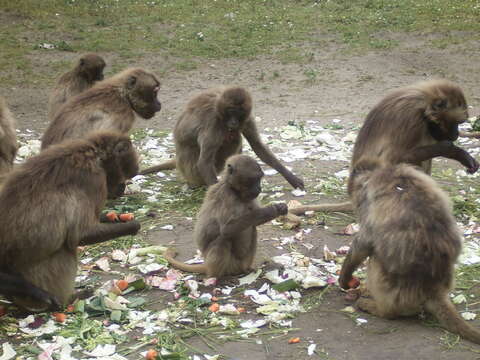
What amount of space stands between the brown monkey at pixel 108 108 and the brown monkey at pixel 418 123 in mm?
2974

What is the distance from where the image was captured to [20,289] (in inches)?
215

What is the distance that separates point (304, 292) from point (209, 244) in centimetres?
99

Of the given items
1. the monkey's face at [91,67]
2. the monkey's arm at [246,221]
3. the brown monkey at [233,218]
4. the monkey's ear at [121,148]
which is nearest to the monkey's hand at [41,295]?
the monkey's ear at [121,148]

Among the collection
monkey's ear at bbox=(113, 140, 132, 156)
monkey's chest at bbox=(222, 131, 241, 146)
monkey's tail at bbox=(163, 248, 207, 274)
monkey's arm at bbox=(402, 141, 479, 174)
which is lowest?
monkey's tail at bbox=(163, 248, 207, 274)

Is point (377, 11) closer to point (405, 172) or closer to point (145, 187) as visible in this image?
point (145, 187)

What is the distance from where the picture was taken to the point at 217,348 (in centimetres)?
521

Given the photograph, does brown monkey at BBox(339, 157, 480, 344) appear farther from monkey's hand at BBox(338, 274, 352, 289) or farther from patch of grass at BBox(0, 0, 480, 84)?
patch of grass at BBox(0, 0, 480, 84)

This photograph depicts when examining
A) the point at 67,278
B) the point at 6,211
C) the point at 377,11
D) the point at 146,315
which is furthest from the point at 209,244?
the point at 377,11

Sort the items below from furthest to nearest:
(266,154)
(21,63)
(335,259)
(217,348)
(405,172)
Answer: (21,63), (266,154), (335,259), (405,172), (217,348)

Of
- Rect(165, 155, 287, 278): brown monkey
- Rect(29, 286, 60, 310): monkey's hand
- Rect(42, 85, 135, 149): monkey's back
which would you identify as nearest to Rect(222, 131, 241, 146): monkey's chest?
Rect(42, 85, 135, 149): monkey's back

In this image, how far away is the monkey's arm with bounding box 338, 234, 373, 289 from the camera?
553 cm

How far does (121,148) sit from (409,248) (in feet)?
8.67

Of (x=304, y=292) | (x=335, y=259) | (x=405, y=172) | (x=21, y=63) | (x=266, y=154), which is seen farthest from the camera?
(x=21, y=63)

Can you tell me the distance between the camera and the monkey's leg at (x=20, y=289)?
17.7 ft
